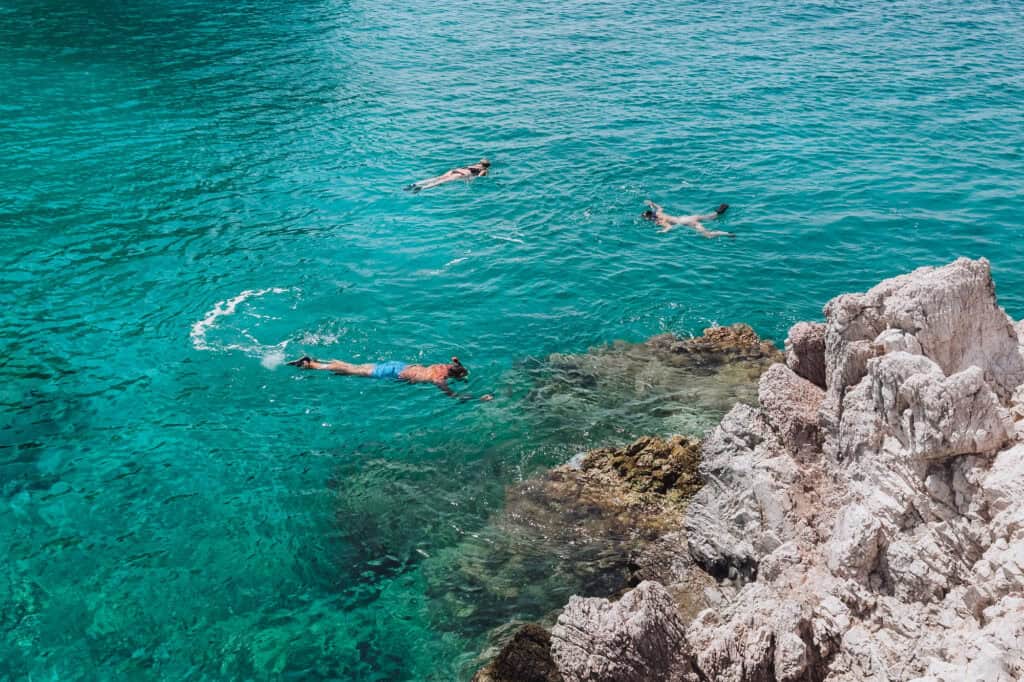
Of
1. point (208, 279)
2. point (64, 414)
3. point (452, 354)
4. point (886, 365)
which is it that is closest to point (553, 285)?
point (452, 354)

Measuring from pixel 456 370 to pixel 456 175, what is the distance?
11371mm

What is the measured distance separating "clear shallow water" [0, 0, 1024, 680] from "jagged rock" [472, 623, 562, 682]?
1262mm

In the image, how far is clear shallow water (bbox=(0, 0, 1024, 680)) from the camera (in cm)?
1373

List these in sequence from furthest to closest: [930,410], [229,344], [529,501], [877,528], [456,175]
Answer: [456,175]
[229,344]
[529,501]
[877,528]
[930,410]

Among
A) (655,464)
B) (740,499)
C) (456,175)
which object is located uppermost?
(740,499)

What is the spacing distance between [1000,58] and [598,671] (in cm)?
4010

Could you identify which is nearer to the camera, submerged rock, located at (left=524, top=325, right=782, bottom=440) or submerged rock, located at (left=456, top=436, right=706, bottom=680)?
submerged rock, located at (left=456, top=436, right=706, bottom=680)

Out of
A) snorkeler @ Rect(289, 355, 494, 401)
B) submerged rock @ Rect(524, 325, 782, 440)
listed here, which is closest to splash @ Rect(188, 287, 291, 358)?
snorkeler @ Rect(289, 355, 494, 401)

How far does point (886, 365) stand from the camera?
9695 millimetres

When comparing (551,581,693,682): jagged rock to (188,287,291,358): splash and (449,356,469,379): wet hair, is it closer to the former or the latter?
(449,356,469,379): wet hair

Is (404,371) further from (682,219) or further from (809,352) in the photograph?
(682,219)

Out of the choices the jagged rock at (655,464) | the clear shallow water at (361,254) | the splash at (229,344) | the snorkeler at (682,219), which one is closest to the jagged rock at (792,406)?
the jagged rock at (655,464)

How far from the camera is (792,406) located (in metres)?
12.0

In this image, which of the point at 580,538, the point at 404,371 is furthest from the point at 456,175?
the point at 580,538
